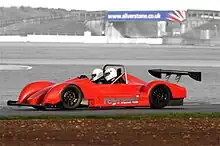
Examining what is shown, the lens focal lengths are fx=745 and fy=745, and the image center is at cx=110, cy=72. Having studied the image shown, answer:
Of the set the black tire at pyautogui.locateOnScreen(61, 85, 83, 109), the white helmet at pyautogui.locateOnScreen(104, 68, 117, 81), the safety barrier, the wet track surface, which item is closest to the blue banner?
the safety barrier

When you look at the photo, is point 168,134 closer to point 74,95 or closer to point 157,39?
point 74,95

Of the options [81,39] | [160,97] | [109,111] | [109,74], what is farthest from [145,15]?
[109,111]

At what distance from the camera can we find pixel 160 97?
21.7 metres

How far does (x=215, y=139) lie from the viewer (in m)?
13.1

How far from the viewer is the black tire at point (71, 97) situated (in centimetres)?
2025

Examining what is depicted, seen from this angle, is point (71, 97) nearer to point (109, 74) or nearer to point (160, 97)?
point (109, 74)

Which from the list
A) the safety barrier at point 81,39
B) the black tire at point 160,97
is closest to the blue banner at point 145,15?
the safety barrier at point 81,39

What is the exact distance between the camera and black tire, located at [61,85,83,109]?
66.5 ft

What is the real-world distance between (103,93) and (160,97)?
1.84m

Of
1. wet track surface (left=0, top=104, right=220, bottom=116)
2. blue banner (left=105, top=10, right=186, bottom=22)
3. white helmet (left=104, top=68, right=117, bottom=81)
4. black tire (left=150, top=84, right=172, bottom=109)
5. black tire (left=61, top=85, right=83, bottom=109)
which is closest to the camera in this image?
wet track surface (left=0, top=104, right=220, bottom=116)

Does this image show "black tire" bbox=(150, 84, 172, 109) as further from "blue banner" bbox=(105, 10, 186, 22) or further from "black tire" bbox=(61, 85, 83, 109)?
"blue banner" bbox=(105, 10, 186, 22)

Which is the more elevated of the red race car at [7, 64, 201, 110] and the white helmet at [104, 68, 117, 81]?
the white helmet at [104, 68, 117, 81]

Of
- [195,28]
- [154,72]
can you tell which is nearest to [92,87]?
[154,72]

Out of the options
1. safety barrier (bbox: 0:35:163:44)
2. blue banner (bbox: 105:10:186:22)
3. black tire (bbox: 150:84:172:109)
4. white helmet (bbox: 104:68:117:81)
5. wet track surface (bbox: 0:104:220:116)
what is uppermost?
blue banner (bbox: 105:10:186:22)
